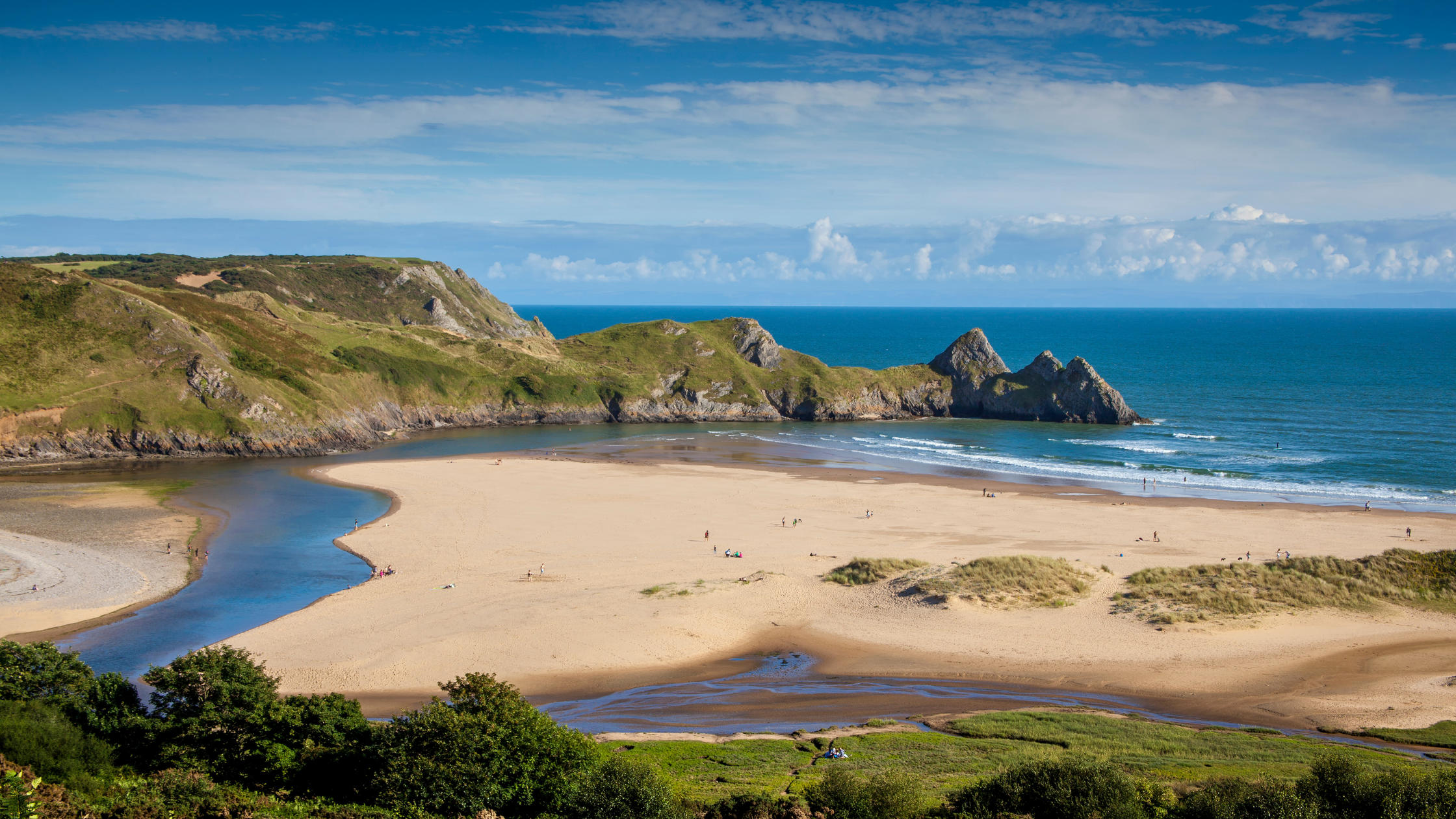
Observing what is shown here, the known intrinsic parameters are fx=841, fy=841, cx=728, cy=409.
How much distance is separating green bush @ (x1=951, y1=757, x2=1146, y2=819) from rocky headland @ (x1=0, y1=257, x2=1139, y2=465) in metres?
88.5

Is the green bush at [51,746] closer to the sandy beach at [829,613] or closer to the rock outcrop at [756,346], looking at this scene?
the sandy beach at [829,613]

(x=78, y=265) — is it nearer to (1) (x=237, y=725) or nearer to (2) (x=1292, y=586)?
(1) (x=237, y=725)

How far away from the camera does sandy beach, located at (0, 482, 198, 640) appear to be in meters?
42.1

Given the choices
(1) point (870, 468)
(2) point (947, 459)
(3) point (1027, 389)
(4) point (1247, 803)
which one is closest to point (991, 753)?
(4) point (1247, 803)

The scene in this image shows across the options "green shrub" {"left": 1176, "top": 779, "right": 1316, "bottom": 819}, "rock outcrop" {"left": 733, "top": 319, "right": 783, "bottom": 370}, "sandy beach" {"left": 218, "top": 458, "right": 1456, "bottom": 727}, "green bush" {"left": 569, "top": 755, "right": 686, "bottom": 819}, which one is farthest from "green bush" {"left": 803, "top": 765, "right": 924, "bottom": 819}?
"rock outcrop" {"left": 733, "top": 319, "right": 783, "bottom": 370}

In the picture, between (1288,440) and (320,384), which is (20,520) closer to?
(320,384)

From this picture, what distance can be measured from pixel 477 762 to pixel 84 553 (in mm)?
44274

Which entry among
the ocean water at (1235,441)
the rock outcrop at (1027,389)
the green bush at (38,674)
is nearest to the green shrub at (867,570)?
the green bush at (38,674)

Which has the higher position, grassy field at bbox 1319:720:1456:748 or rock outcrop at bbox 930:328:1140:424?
rock outcrop at bbox 930:328:1140:424

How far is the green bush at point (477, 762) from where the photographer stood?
69.7 feet

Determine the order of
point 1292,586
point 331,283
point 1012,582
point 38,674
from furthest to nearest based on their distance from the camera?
1. point 331,283
2. point 1012,582
3. point 1292,586
4. point 38,674

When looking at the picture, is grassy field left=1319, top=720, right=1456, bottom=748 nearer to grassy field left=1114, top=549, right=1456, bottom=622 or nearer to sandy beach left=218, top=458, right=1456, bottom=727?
sandy beach left=218, top=458, right=1456, bottom=727

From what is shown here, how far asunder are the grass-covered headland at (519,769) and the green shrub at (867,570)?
18.8 meters

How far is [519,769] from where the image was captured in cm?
2202
